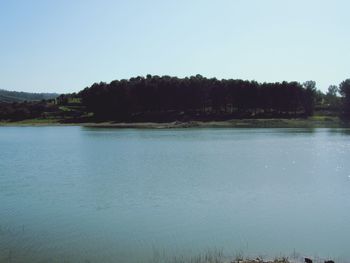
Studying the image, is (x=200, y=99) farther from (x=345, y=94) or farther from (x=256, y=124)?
(x=345, y=94)

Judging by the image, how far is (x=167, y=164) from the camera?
45.0 meters

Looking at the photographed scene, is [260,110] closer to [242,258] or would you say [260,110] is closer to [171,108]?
[171,108]

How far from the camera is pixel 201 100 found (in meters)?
133

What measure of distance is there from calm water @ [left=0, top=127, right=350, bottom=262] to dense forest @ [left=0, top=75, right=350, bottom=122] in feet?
271

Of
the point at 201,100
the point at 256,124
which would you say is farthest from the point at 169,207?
the point at 201,100

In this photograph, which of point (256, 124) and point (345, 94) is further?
point (345, 94)

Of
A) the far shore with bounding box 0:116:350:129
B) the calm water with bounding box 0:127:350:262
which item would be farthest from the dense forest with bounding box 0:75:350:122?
the calm water with bounding box 0:127:350:262

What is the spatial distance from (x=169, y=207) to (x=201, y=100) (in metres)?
108

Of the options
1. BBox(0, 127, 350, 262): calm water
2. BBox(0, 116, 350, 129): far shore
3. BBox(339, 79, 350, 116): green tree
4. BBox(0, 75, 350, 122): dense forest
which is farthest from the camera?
BBox(0, 75, 350, 122): dense forest

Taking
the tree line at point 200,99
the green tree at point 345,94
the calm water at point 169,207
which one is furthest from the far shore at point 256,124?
the calm water at point 169,207

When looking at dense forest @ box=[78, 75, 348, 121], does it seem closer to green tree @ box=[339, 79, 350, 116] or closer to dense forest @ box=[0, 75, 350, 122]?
dense forest @ box=[0, 75, 350, 122]

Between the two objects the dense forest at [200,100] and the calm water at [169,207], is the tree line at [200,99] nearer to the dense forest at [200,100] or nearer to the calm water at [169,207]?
the dense forest at [200,100]

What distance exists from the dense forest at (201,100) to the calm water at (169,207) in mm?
82594

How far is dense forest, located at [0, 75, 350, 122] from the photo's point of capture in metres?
130
